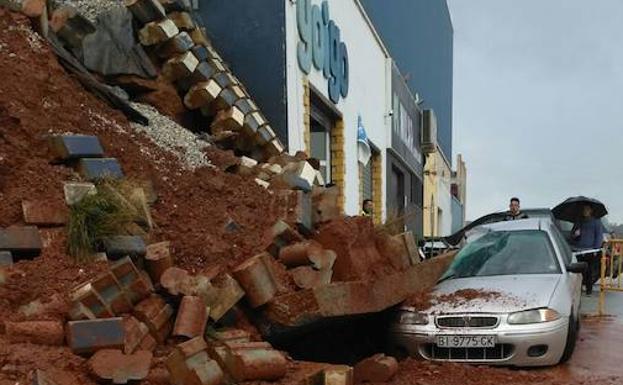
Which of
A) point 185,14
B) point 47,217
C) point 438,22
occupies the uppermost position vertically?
point 438,22

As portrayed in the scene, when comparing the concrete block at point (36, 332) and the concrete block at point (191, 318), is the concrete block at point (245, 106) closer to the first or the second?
the concrete block at point (191, 318)

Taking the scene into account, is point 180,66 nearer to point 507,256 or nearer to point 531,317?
point 507,256

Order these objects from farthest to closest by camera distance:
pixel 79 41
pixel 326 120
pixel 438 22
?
pixel 438 22, pixel 326 120, pixel 79 41

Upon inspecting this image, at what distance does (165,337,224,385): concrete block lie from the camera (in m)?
3.87

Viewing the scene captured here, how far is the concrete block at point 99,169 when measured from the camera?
17.1 feet

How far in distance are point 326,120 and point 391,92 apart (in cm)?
607

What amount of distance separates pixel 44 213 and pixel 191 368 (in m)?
1.68

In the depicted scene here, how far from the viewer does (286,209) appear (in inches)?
245

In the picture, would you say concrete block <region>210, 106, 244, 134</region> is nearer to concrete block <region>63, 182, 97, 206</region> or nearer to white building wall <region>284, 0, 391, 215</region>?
white building wall <region>284, 0, 391, 215</region>

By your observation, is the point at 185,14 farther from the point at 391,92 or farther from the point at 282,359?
the point at 391,92

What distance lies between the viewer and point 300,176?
776cm

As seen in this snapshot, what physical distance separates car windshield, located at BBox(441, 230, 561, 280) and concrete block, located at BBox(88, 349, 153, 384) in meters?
4.30

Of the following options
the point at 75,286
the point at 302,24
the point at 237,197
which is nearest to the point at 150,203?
the point at 237,197

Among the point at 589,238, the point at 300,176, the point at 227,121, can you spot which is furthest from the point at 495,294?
the point at 589,238
